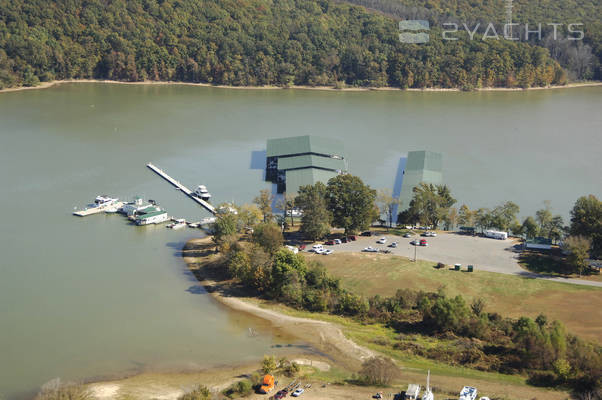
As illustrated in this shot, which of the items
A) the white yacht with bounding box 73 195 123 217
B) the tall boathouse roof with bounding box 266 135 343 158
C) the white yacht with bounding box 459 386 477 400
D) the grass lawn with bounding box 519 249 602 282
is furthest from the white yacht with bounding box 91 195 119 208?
the white yacht with bounding box 459 386 477 400

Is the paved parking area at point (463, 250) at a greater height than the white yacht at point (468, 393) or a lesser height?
greater

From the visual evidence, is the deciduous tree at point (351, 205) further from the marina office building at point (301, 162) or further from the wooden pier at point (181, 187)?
the wooden pier at point (181, 187)

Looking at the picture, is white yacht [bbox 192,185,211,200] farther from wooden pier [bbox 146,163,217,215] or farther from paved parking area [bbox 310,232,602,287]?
paved parking area [bbox 310,232,602,287]

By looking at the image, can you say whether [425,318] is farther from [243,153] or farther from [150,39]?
[150,39]

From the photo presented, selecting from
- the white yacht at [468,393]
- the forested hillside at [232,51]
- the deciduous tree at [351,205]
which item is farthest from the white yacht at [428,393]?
the forested hillside at [232,51]

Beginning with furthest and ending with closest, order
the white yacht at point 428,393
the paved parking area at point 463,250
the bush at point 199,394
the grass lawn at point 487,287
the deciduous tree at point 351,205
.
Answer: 1. the deciduous tree at point 351,205
2. the paved parking area at point 463,250
3. the grass lawn at point 487,287
4. the bush at point 199,394
5. the white yacht at point 428,393

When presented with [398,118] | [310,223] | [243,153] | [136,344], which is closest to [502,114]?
[398,118]

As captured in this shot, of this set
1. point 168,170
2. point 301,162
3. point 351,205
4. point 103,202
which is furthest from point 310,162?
point 103,202
